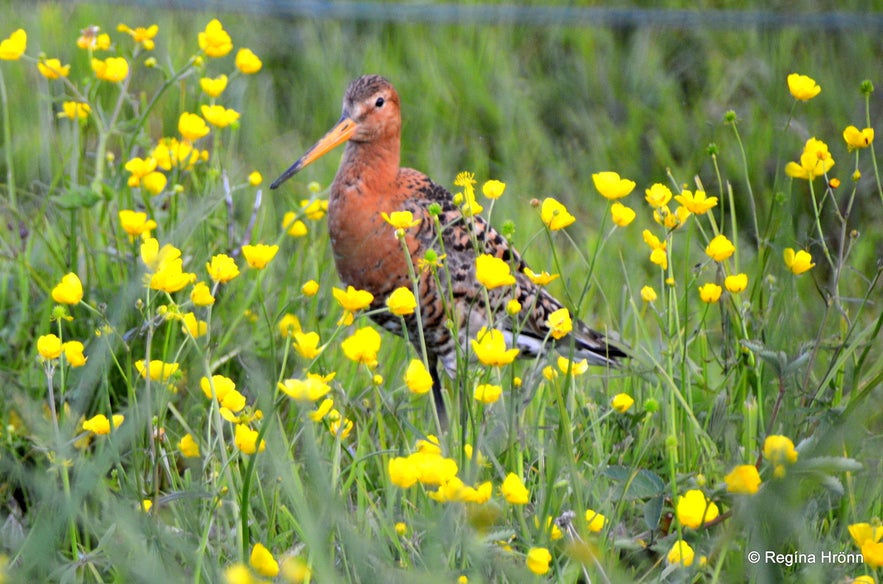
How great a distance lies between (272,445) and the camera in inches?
74.4

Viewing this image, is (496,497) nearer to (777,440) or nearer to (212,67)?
(777,440)

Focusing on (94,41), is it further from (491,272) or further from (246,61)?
(491,272)

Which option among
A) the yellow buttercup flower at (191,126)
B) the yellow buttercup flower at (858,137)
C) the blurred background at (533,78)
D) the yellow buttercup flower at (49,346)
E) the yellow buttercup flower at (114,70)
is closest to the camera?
the yellow buttercup flower at (49,346)

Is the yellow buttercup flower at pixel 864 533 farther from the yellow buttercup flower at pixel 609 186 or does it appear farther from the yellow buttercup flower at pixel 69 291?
the yellow buttercup flower at pixel 69 291

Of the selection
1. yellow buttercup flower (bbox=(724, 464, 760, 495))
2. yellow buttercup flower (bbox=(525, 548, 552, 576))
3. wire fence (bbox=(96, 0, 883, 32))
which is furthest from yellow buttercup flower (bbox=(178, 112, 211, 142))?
wire fence (bbox=(96, 0, 883, 32))

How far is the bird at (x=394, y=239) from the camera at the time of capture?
322 cm

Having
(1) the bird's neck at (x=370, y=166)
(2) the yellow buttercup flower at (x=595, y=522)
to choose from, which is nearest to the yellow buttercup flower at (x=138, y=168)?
(1) the bird's neck at (x=370, y=166)

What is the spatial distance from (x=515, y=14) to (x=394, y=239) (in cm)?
237

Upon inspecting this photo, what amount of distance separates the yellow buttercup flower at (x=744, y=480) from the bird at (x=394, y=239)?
1412mm

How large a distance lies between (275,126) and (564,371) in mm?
2999

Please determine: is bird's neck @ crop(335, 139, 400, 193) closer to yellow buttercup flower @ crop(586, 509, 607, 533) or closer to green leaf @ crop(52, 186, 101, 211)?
green leaf @ crop(52, 186, 101, 211)

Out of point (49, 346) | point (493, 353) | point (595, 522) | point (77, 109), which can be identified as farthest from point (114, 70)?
point (595, 522)

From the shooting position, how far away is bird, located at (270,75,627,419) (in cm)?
322

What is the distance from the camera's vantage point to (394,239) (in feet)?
10.6
